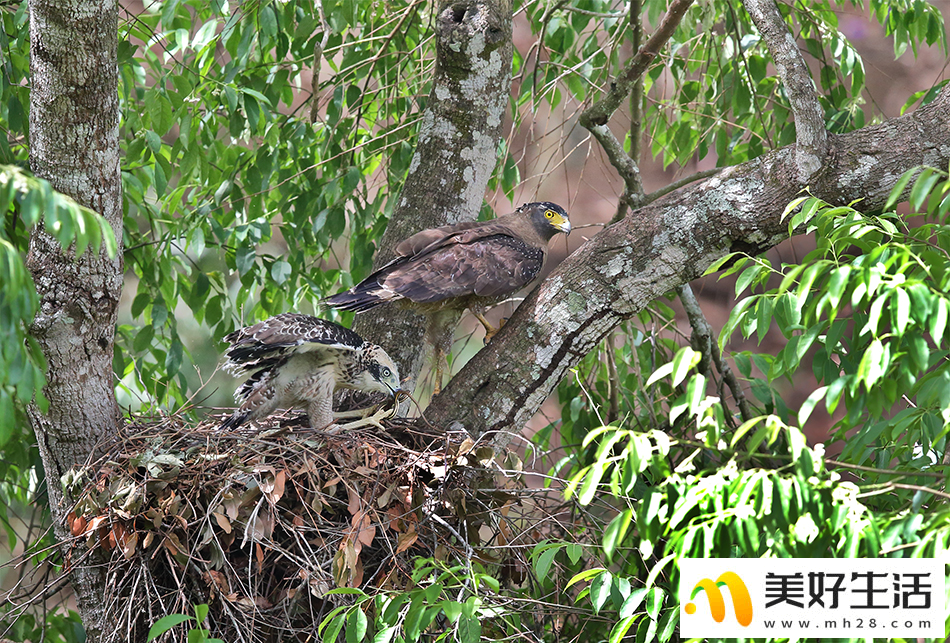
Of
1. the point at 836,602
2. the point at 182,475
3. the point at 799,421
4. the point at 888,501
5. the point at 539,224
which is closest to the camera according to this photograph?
the point at 799,421

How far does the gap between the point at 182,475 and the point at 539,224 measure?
1903mm

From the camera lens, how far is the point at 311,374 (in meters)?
3.12

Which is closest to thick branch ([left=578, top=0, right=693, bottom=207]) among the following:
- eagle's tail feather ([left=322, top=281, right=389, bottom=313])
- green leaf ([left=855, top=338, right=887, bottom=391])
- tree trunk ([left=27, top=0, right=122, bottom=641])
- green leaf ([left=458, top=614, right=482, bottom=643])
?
eagle's tail feather ([left=322, top=281, right=389, bottom=313])

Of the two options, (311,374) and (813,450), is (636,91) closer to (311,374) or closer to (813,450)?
(311,374)

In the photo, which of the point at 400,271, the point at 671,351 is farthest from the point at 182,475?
the point at 671,351

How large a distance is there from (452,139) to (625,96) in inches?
26.4

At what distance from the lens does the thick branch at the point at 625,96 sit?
9.66 feet

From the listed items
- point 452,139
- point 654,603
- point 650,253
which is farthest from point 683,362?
point 452,139

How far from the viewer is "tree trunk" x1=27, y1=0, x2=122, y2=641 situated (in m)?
2.37

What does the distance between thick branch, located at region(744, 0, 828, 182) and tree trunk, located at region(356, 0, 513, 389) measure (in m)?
1.00

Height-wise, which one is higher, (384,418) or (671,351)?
(671,351)

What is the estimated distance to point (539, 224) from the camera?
3816 millimetres

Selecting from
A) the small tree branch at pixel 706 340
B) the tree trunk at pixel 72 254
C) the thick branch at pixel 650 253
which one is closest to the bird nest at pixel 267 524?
the tree trunk at pixel 72 254

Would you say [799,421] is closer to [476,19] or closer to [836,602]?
[836,602]
